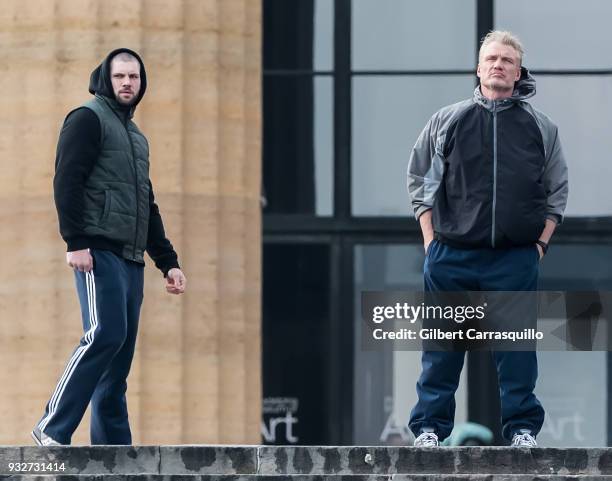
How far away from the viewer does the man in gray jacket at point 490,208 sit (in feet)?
27.0

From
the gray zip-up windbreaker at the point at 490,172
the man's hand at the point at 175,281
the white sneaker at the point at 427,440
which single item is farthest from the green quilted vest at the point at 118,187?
the white sneaker at the point at 427,440

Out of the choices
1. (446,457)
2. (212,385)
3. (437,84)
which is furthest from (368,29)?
(446,457)

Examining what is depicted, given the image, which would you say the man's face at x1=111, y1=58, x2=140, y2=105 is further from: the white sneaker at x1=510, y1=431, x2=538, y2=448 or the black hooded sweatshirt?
the white sneaker at x1=510, y1=431, x2=538, y2=448

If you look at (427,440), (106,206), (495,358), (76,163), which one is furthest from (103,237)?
(495,358)

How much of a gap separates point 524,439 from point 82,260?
6.30 feet

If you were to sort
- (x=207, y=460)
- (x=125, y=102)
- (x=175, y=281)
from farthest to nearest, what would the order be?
1. (x=175, y=281)
2. (x=125, y=102)
3. (x=207, y=460)

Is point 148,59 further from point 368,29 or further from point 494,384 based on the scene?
point 494,384

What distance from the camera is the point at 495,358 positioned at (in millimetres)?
8281

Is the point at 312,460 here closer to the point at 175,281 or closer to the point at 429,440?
the point at 429,440

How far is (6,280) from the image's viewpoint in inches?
530

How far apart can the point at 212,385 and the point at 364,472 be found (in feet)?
19.9

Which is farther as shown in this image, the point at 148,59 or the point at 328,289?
the point at 328,289

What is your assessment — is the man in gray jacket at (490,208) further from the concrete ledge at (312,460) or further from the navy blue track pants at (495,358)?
the concrete ledge at (312,460)

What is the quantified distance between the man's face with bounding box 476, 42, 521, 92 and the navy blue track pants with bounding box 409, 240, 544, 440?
2.20 ft
